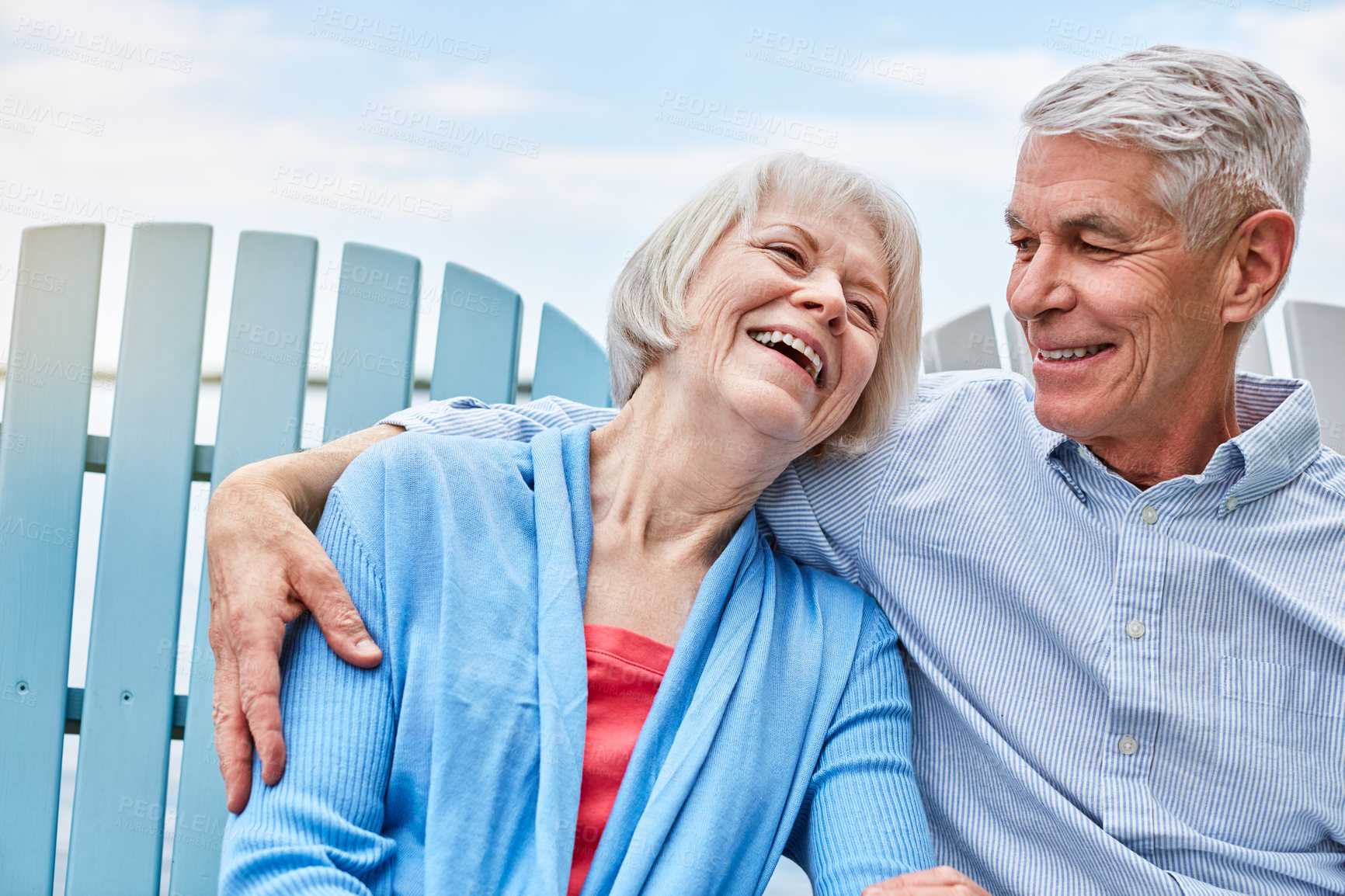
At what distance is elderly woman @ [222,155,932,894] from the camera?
120cm

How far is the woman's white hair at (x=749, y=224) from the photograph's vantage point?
1.58 m

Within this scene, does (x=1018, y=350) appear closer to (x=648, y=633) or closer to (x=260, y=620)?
(x=648, y=633)

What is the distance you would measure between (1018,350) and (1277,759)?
44.2 inches

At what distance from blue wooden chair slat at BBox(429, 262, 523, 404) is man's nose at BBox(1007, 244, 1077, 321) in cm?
108

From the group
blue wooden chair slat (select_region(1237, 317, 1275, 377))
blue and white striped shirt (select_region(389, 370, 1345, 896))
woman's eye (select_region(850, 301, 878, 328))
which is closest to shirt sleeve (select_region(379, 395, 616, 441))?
Result: blue and white striped shirt (select_region(389, 370, 1345, 896))

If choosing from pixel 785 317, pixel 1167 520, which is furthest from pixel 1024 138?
pixel 1167 520

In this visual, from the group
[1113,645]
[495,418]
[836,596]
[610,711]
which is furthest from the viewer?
[495,418]

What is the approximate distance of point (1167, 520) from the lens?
4.97 feet

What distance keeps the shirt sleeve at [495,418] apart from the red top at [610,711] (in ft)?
1.43

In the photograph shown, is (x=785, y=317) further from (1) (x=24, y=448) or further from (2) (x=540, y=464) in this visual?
(1) (x=24, y=448)

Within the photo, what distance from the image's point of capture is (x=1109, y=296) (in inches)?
58.6

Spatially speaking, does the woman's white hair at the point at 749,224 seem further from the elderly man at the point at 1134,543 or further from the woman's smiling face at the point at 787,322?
the elderly man at the point at 1134,543

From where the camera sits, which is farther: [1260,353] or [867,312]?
[1260,353]

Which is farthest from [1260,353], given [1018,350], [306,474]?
[306,474]
